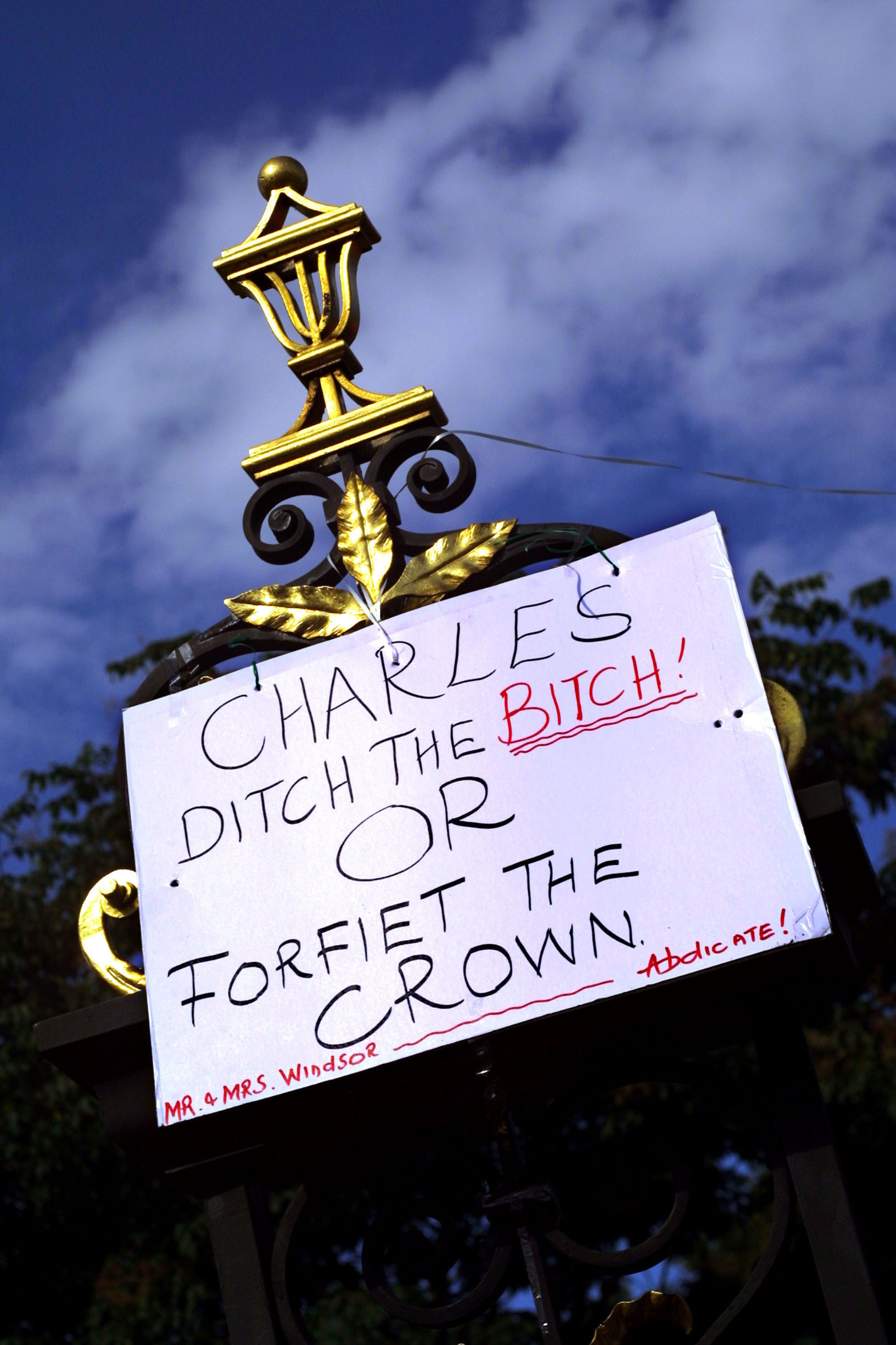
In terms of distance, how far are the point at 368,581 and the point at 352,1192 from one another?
532cm

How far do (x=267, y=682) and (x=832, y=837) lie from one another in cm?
96

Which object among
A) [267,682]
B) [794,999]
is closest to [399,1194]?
[794,999]

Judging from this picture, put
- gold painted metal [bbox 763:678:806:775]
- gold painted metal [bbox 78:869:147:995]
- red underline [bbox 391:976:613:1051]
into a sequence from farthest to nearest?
gold painted metal [bbox 78:869:147:995]
gold painted metal [bbox 763:678:806:775]
red underline [bbox 391:976:613:1051]

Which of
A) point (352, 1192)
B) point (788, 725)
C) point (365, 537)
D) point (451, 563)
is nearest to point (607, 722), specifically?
point (788, 725)

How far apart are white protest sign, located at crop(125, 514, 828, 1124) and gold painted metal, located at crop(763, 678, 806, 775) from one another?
48 millimetres

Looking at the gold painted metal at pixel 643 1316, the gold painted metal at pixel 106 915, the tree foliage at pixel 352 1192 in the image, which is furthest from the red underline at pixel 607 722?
the tree foliage at pixel 352 1192

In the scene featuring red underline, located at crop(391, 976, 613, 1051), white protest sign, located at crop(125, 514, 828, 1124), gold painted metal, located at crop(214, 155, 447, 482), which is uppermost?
gold painted metal, located at crop(214, 155, 447, 482)

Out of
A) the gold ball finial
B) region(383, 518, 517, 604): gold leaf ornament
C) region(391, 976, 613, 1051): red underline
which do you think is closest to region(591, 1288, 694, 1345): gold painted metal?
region(391, 976, 613, 1051): red underline

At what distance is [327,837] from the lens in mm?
2258

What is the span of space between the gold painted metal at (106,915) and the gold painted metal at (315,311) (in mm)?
834

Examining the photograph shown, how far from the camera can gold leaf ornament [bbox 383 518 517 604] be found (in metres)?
Answer: 2.45

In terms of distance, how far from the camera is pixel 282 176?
9.90 ft

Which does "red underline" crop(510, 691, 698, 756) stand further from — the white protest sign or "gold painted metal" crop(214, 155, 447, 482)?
"gold painted metal" crop(214, 155, 447, 482)

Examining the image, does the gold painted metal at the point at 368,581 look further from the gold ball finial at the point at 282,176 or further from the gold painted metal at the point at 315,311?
the gold ball finial at the point at 282,176
